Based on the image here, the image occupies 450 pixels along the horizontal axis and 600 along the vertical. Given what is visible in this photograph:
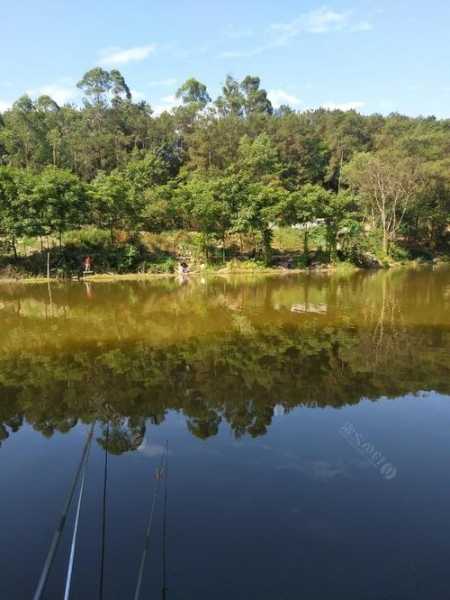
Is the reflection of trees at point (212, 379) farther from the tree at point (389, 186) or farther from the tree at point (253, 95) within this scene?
the tree at point (253, 95)

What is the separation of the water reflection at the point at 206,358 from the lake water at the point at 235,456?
73 mm

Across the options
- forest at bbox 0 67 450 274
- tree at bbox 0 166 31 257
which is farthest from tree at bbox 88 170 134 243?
tree at bbox 0 166 31 257

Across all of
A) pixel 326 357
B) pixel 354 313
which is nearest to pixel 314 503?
pixel 326 357

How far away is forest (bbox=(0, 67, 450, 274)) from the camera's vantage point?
1501 inches

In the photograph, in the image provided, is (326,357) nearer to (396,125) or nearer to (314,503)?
(314,503)

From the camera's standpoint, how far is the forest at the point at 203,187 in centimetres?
3812

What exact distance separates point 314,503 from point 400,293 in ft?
76.0

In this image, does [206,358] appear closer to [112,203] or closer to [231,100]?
[112,203]

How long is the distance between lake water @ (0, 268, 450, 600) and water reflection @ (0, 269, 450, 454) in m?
0.07

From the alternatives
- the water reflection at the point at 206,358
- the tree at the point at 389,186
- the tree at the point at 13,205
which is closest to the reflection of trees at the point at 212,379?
the water reflection at the point at 206,358

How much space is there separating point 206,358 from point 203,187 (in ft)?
99.8

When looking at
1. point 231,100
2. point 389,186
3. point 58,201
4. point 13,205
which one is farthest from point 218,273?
point 231,100

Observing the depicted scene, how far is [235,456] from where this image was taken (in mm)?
8555

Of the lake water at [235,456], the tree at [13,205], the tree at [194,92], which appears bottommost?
the lake water at [235,456]
